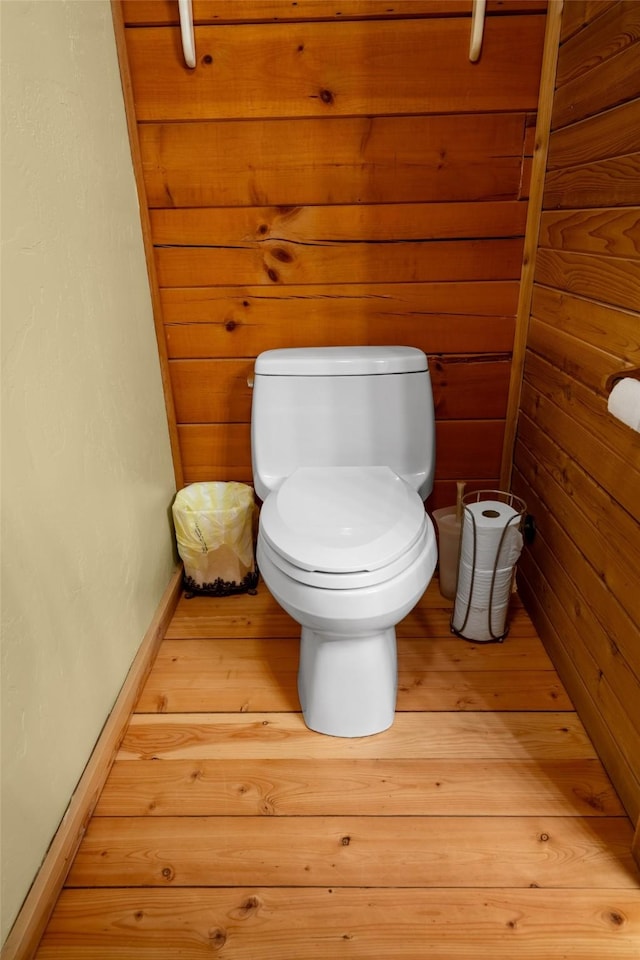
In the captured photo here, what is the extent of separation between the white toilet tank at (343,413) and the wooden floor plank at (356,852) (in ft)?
2.54

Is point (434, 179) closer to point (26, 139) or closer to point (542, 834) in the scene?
point (26, 139)

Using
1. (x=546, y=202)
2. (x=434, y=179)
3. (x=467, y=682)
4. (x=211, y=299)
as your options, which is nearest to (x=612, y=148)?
(x=546, y=202)

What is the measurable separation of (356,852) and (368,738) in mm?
264

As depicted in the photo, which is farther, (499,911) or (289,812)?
(289,812)

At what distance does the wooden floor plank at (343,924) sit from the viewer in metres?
0.99

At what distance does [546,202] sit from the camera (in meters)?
1.54

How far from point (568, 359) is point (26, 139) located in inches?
46.7

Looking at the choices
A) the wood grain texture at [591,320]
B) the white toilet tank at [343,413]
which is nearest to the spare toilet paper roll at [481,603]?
the white toilet tank at [343,413]

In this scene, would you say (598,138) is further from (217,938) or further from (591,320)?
(217,938)

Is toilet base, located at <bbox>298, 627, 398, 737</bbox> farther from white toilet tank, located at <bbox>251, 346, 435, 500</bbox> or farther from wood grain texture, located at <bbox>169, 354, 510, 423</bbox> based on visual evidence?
wood grain texture, located at <bbox>169, 354, 510, 423</bbox>

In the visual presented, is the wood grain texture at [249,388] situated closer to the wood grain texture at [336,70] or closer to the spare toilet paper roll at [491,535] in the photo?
the spare toilet paper roll at [491,535]

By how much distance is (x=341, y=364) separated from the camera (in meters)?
1.55

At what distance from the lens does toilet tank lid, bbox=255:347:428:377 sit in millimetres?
1544

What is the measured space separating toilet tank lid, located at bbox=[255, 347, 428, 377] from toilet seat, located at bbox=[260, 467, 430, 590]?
26 cm
